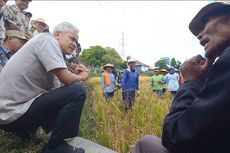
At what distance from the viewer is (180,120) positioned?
1.49 m

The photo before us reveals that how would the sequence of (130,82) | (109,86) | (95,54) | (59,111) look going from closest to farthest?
(59,111) < (130,82) < (109,86) < (95,54)

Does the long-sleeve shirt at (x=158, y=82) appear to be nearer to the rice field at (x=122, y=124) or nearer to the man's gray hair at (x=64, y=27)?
the rice field at (x=122, y=124)

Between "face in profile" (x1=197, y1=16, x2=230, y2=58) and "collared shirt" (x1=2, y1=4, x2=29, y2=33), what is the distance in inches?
148

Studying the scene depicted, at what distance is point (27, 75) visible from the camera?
106 inches

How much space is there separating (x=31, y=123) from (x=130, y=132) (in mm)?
2255

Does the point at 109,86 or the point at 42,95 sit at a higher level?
the point at 42,95

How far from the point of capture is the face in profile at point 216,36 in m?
1.66

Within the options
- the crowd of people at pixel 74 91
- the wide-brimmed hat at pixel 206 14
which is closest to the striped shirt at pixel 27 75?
the crowd of people at pixel 74 91

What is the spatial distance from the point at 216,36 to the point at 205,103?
46 cm

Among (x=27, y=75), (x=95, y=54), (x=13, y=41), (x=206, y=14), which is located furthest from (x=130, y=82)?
(x=95, y=54)

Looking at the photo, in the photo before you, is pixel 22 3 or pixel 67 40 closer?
pixel 67 40

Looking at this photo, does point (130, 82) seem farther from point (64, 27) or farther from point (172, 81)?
point (64, 27)

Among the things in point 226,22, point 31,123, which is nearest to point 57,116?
point 31,123

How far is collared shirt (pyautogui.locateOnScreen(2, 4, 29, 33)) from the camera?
495 centimetres
